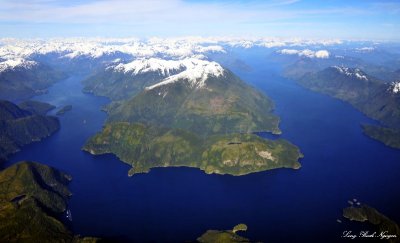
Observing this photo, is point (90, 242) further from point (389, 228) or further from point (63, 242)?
point (389, 228)

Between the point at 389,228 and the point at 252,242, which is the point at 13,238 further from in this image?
the point at 389,228

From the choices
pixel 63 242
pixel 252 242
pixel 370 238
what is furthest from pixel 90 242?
pixel 370 238

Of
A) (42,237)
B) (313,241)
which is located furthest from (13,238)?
(313,241)

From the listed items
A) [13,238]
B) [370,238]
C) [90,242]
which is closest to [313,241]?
[370,238]

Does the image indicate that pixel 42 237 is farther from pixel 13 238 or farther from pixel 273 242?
pixel 273 242

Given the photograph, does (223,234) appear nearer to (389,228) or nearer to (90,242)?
(90,242)
